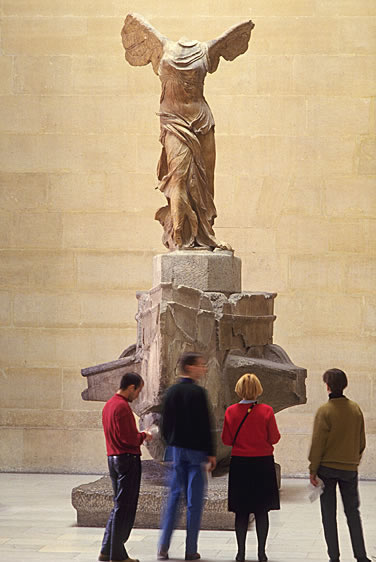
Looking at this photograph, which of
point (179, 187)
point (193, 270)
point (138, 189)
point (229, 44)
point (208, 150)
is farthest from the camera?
point (138, 189)

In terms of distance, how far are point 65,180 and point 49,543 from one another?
5.72 metres

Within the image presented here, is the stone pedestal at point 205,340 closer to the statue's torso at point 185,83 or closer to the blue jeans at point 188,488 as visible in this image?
the statue's torso at point 185,83

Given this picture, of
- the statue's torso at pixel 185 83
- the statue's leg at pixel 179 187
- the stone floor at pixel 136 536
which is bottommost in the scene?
the stone floor at pixel 136 536

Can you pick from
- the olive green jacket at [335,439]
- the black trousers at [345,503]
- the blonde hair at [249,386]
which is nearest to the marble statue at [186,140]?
the blonde hair at [249,386]

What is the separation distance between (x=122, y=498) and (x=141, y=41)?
4.93 meters

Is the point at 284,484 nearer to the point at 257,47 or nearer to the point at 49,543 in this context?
the point at 49,543

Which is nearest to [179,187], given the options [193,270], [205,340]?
[193,270]

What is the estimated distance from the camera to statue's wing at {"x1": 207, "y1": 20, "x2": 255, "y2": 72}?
30.3ft

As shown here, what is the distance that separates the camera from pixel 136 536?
7535 mm

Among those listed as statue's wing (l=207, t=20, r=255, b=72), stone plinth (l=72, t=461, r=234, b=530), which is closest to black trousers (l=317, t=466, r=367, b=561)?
stone plinth (l=72, t=461, r=234, b=530)

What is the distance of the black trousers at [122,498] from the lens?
6.25 meters

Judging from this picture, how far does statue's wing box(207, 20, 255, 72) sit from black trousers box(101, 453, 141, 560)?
443 centimetres

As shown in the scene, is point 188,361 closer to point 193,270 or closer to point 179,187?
point 193,270

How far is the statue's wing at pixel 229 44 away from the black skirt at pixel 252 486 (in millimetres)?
4328
